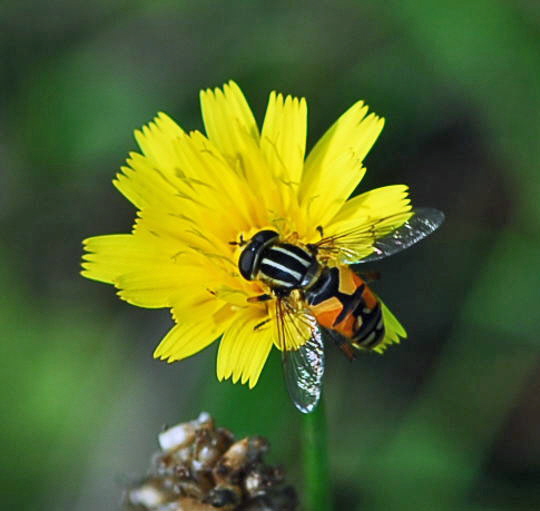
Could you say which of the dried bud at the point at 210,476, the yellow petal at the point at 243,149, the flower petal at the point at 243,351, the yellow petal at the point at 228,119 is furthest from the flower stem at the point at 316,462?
the yellow petal at the point at 228,119

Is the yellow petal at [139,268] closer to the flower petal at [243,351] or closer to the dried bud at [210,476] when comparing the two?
the flower petal at [243,351]

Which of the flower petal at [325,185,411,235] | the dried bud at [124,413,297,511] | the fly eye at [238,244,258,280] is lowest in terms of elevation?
the dried bud at [124,413,297,511]

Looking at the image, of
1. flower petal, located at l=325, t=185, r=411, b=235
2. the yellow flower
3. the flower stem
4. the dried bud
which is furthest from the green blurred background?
flower petal, located at l=325, t=185, r=411, b=235

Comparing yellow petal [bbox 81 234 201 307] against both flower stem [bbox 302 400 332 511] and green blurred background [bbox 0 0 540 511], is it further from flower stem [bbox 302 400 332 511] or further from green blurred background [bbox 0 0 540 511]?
green blurred background [bbox 0 0 540 511]

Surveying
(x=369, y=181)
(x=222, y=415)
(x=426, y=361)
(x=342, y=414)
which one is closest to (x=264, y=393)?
(x=222, y=415)

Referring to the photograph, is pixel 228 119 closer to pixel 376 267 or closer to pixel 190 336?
pixel 190 336

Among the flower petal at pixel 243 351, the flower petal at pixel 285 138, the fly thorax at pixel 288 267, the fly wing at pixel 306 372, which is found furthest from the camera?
the flower petal at pixel 285 138

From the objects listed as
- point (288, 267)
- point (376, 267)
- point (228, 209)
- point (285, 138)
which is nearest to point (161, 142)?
point (228, 209)
